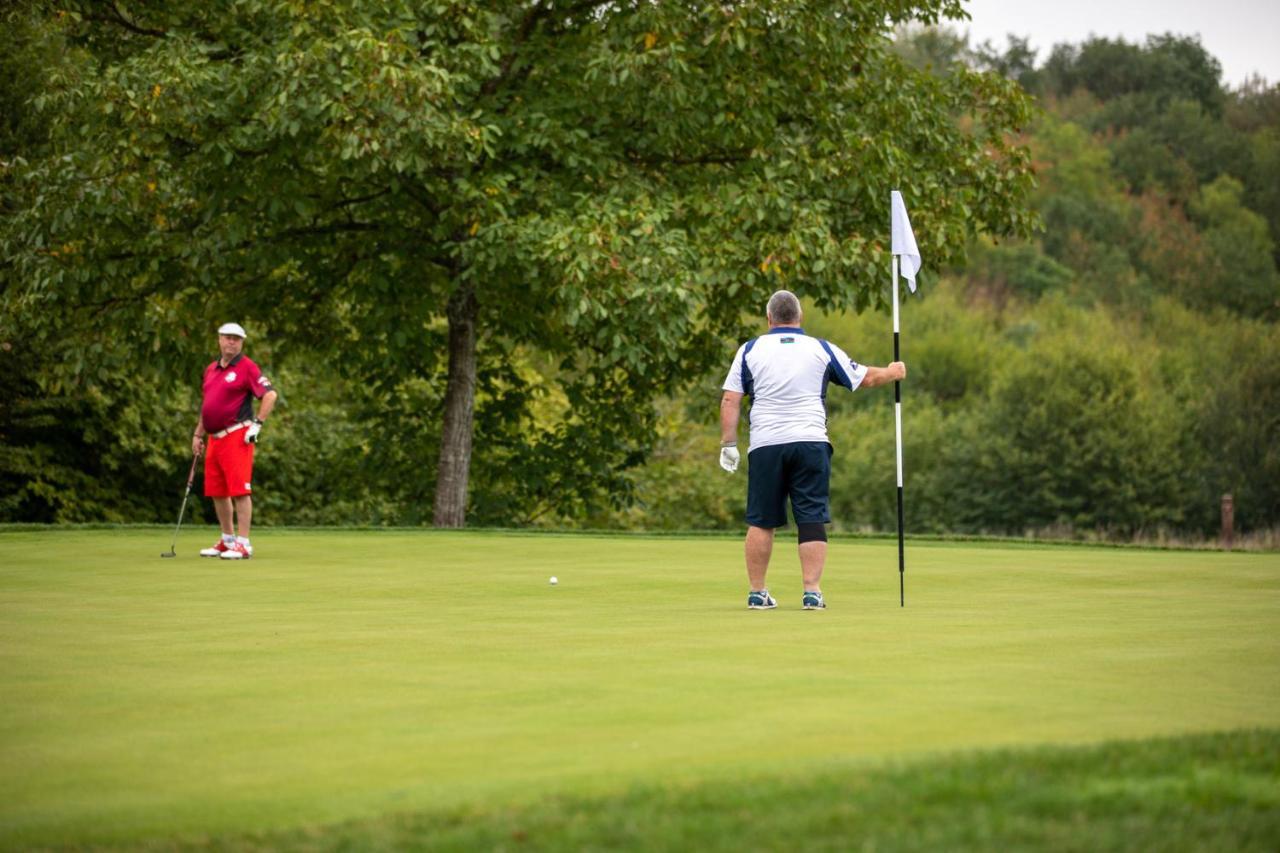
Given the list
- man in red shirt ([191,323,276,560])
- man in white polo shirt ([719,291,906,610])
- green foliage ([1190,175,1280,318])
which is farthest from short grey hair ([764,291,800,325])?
green foliage ([1190,175,1280,318])

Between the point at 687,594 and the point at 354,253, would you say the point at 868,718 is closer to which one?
the point at 687,594

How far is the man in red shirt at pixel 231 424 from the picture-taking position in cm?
1481

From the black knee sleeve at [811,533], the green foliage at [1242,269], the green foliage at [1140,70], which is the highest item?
the green foliage at [1140,70]

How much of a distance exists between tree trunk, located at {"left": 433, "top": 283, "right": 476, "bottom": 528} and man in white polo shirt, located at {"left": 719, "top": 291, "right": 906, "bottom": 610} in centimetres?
1268

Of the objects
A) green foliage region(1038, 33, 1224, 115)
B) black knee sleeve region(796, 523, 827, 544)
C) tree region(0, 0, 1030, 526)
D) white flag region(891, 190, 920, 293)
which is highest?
green foliage region(1038, 33, 1224, 115)

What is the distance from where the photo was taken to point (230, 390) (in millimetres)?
14883

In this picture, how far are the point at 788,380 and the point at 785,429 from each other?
30cm

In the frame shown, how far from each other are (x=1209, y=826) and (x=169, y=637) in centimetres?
578

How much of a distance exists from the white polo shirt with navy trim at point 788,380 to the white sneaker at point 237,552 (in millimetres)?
5583

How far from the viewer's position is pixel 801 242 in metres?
19.8

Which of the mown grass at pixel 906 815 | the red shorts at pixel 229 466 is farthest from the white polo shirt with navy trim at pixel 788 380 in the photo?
the red shorts at pixel 229 466

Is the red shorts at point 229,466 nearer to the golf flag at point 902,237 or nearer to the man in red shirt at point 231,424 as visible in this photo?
the man in red shirt at point 231,424

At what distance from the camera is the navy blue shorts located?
1053 cm

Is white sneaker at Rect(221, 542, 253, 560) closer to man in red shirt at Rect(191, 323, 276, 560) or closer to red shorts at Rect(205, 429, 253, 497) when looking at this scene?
man in red shirt at Rect(191, 323, 276, 560)
